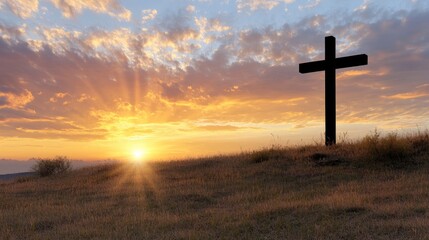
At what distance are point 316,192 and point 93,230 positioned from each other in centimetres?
524

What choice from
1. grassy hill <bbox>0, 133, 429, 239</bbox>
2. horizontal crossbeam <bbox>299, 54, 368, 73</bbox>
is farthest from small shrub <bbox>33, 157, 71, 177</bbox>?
horizontal crossbeam <bbox>299, 54, 368, 73</bbox>

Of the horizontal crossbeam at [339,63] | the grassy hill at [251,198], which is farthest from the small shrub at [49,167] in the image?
the horizontal crossbeam at [339,63]

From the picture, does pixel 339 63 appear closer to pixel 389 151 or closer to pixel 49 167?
pixel 389 151

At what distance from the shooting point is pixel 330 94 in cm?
1625

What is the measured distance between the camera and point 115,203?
1055cm

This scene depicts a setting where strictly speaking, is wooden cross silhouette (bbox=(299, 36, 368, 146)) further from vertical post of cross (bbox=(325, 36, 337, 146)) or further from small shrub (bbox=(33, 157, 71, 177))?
small shrub (bbox=(33, 157, 71, 177))

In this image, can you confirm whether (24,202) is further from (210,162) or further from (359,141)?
(359,141)

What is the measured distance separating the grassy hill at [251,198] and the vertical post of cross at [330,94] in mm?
755

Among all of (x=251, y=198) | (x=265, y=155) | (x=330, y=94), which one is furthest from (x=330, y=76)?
(x=251, y=198)

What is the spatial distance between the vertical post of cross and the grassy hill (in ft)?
2.48

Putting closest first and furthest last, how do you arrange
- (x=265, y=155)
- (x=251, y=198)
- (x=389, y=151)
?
(x=251, y=198), (x=389, y=151), (x=265, y=155)

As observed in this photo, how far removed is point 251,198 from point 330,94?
7818 millimetres

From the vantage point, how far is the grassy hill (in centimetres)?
706

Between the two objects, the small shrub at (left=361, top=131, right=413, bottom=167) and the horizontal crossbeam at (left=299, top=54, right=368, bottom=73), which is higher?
the horizontal crossbeam at (left=299, top=54, right=368, bottom=73)
